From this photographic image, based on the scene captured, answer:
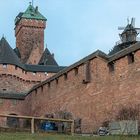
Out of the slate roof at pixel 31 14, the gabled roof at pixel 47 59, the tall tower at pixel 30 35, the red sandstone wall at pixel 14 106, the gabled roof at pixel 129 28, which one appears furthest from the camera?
the slate roof at pixel 31 14

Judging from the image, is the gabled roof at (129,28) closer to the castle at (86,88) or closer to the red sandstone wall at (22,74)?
the red sandstone wall at (22,74)

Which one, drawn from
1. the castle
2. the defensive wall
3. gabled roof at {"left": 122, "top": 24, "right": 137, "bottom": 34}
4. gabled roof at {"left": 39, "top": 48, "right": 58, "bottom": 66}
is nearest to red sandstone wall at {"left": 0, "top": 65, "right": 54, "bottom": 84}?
the castle

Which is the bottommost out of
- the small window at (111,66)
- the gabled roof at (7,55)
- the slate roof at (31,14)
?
the small window at (111,66)

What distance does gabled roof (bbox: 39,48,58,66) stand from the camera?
51.6 meters

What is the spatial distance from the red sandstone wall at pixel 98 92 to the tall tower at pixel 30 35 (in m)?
28.3

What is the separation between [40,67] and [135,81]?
28.0 metres

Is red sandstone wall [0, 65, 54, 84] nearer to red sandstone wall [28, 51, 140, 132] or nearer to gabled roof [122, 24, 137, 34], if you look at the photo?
gabled roof [122, 24, 137, 34]

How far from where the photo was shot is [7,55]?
43875 millimetres

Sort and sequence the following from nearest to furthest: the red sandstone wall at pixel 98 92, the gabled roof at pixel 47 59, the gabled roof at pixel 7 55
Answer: the red sandstone wall at pixel 98 92 < the gabled roof at pixel 7 55 < the gabled roof at pixel 47 59

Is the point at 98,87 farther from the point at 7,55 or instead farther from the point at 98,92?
the point at 7,55

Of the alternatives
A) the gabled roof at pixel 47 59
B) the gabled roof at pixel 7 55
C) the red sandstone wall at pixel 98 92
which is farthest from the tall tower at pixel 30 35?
the red sandstone wall at pixel 98 92

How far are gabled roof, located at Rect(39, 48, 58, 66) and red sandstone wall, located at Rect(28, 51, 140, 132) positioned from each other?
75.4 feet

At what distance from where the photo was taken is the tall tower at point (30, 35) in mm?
56688

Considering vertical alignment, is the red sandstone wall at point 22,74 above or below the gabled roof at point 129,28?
below
